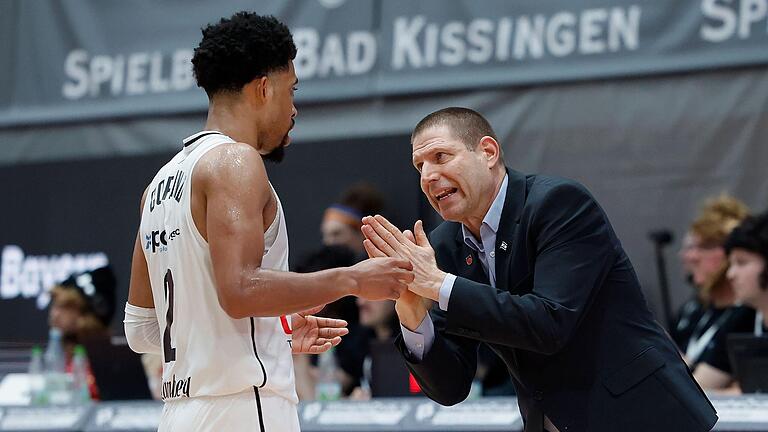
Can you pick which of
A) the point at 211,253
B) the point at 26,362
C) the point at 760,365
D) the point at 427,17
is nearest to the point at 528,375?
the point at 211,253

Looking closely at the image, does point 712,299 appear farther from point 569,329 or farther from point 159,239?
point 159,239

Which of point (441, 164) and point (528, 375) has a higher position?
point (441, 164)

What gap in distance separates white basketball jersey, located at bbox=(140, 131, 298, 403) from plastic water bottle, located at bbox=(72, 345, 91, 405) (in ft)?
13.2

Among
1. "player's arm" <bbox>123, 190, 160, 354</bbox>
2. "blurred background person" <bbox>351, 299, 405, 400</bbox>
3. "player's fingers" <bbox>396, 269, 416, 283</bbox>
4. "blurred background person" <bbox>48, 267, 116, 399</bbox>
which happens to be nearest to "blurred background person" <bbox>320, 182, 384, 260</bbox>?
"blurred background person" <bbox>351, 299, 405, 400</bbox>

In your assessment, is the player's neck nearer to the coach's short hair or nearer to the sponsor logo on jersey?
the sponsor logo on jersey

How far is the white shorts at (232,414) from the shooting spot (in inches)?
130

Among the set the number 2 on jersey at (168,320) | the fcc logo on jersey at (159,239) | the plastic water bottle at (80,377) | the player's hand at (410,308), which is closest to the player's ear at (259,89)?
the fcc logo on jersey at (159,239)

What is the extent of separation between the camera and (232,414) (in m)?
3.30

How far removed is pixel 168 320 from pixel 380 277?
25.2 inches

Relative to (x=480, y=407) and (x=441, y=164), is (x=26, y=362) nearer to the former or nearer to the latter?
(x=480, y=407)

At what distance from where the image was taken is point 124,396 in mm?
7168

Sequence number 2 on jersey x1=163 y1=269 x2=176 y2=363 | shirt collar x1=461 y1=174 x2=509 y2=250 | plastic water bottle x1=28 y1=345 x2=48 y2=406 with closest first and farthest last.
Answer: number 2 on jersey x1=163 y1=269 x2=176 y2=363
shirt collar x1=461 y1=174 x2=509 y2=250
plastic water bottle x1=28 y1=345 x2=48 y2=406

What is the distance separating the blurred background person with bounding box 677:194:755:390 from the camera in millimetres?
6562

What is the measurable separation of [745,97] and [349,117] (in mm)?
2960
